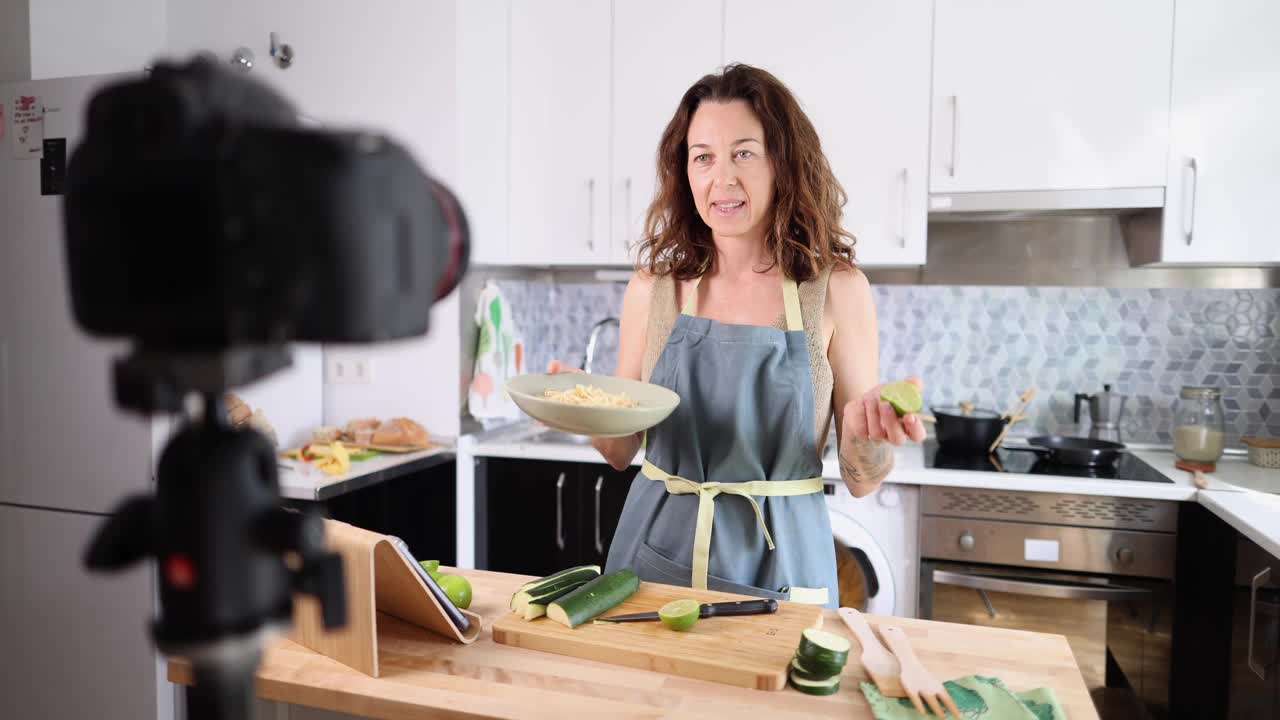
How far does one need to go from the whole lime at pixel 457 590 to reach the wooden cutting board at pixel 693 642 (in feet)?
0.32

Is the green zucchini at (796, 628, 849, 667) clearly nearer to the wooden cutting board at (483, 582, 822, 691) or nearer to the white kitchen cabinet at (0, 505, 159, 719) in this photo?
the wooden cutting board at (483, 582, 822, 691)

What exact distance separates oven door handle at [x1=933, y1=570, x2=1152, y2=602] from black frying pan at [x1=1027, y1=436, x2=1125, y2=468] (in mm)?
364

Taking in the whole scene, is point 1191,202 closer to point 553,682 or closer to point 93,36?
point 553,682

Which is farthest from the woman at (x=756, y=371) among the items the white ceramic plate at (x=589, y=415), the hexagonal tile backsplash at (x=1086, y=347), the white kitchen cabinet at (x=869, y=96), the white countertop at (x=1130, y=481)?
the hexagonal tile backsplash at (x=1086, y=347)

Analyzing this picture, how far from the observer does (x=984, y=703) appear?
98cm

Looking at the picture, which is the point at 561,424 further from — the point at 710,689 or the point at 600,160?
the point at 600,160

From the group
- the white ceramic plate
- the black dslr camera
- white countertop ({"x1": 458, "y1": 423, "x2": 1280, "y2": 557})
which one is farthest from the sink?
the black dslr camera

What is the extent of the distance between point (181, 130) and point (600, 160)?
2631 mm

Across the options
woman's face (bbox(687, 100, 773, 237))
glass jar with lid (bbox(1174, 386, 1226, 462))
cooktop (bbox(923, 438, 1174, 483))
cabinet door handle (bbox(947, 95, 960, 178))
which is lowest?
cooktop (bbox(923, 438, 1174, 483))

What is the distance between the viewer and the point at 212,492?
42cm

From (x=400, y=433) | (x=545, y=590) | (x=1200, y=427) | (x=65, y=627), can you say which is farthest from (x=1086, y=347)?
(x=65, y=627)

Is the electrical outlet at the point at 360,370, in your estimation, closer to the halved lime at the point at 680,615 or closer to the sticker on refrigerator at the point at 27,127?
the sticker on refrigerator at the point at 27,127

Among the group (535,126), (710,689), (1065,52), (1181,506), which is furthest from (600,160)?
(710,689)

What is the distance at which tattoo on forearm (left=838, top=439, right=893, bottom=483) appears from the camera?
4.63 feet
